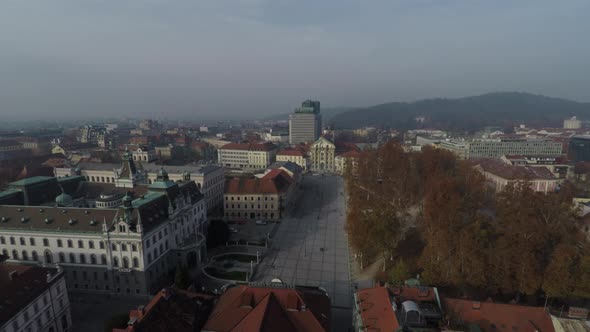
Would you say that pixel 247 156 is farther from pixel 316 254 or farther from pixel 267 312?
pixel 267 312

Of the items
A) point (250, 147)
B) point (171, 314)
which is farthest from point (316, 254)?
point (250, 147)

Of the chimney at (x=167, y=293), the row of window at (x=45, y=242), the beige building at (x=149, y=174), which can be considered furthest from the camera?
the beige building at (x=149, y=174)

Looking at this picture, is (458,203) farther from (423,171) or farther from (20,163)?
(20,163)

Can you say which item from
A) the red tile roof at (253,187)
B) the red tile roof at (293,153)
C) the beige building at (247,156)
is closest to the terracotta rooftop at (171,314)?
the red tile roof at (253,187)

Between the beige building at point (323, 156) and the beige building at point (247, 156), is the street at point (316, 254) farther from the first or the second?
the beige building at point (247, 156)

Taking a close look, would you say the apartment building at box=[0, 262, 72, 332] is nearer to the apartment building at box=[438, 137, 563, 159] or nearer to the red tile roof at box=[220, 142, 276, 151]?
the red tile roof at box=[220, 142, 276, 151]
